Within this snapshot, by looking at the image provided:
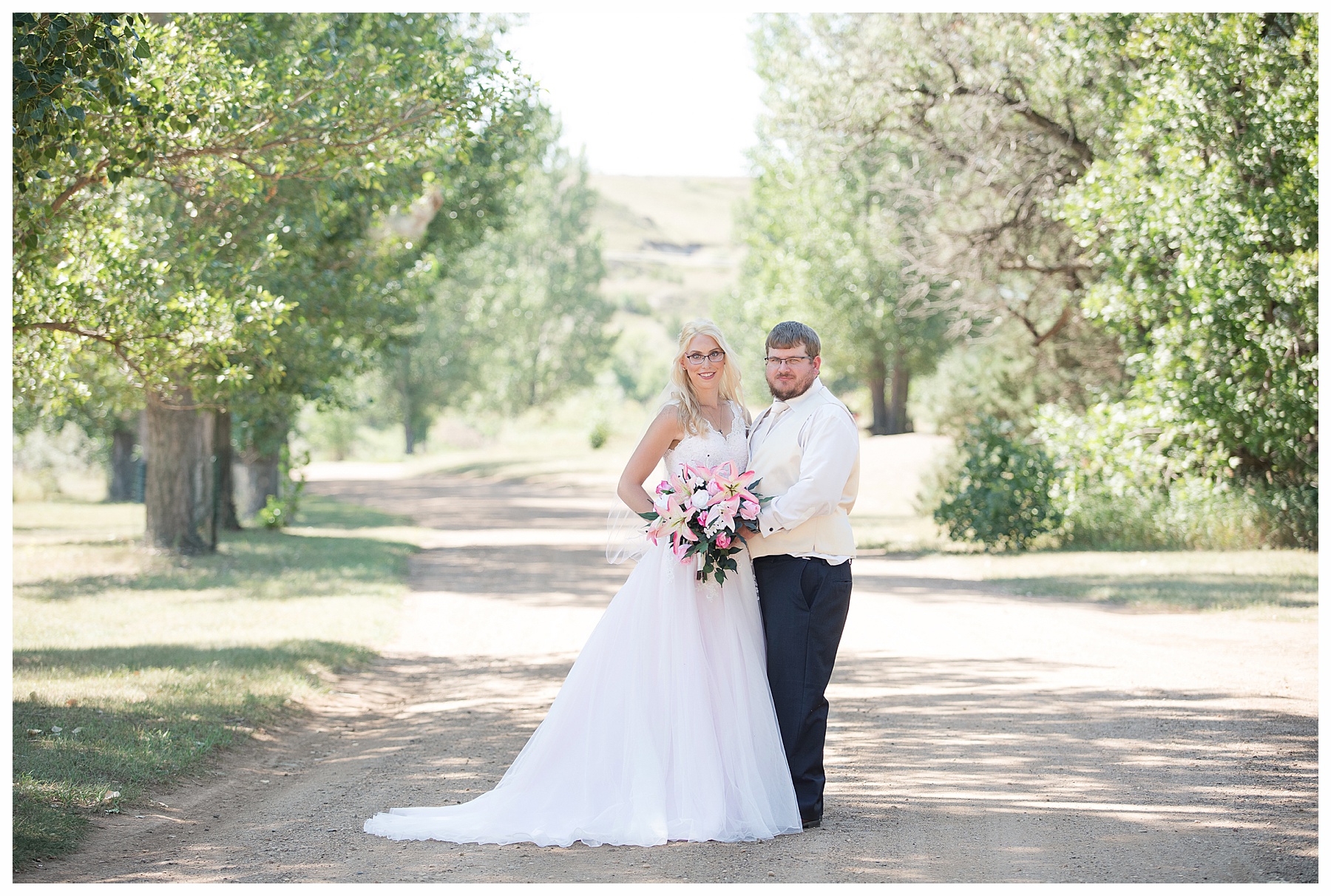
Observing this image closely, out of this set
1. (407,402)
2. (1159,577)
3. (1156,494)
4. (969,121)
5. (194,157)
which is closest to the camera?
(194,157)

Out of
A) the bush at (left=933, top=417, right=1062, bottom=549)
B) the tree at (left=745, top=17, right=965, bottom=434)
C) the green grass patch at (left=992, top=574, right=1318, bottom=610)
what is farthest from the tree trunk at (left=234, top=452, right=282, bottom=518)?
the green grass patch at (left=992, top=574, right=1318, bottom=610)

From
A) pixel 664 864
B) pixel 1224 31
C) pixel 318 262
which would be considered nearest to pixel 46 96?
pixel 664 864

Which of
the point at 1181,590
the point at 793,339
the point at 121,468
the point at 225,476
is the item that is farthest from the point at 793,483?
the point at 121,468

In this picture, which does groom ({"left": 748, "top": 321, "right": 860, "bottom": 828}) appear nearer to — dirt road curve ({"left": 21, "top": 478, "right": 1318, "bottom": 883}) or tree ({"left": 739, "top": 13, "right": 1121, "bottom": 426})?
dirt road curve ({"left": 21, "top": 478, "right": 1318, "bottom": 883})

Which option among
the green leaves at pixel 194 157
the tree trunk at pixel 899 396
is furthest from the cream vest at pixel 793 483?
Result: the tree trunk at pixel 899 396

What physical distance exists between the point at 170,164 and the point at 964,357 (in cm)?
2519

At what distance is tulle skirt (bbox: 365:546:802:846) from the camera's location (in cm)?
500

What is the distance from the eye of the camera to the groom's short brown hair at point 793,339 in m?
5.30

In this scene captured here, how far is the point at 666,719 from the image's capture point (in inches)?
207

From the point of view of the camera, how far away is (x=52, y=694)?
25.1ft

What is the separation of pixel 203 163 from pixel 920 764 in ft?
21.5

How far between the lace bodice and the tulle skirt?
44 centimetres

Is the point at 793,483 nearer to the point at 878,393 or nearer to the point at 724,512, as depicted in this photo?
the point at 724,512

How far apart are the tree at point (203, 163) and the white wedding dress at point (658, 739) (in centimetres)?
456
